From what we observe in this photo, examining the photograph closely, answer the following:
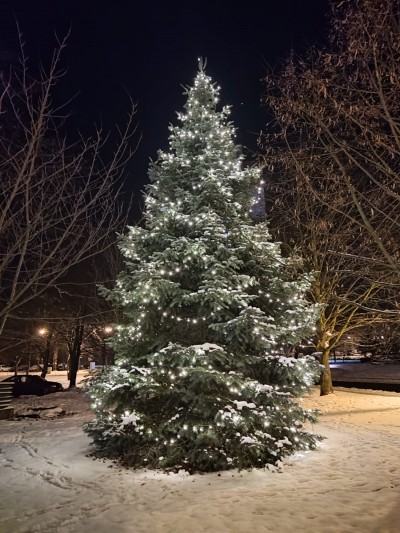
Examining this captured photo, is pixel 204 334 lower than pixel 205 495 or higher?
higher

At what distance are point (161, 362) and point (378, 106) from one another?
567 cm

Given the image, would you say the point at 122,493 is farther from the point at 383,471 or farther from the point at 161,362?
the point at 383,471

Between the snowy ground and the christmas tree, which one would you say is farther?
the christmas tree

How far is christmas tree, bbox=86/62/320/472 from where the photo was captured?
7.51 m

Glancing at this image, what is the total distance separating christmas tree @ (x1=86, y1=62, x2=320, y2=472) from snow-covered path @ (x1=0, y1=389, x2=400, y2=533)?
1.96 ft

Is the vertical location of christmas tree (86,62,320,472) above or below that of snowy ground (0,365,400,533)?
above

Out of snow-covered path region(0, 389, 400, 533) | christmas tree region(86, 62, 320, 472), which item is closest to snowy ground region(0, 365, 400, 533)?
snow-covered path region(0, 389, 400, 533)

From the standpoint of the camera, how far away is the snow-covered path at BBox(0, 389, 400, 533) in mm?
5074

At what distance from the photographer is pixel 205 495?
20.1ft

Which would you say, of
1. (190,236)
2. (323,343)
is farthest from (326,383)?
(190,236)

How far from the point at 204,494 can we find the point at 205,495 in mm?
54

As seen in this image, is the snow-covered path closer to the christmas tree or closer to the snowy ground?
the snowy ground

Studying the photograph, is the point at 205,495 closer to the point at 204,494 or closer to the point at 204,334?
the point at 204,494

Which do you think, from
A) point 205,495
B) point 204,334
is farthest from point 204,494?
point 204,334
